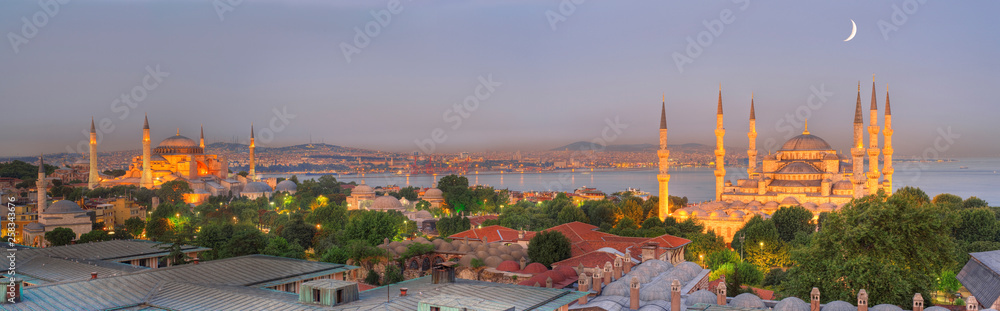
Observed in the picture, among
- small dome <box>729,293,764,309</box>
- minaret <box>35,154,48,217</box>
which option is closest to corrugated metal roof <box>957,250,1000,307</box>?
small dome <box>729,293,764,309</box>

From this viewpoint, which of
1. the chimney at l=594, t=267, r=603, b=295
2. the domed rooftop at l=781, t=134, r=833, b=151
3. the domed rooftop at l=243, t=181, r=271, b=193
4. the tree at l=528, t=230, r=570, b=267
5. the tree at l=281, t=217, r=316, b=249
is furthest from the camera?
the domed rooftop at l=243, t=181, r=271, b=193

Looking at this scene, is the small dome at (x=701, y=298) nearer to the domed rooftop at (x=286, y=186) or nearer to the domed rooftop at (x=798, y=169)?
the domed rooftop at (x=798, y=169)

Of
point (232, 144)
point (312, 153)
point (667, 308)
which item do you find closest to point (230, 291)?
point (667, 308)

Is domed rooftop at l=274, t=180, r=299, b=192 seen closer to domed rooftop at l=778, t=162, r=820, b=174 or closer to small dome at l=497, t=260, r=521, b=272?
domed rooftop at l=778, t=162, r=820, b=174

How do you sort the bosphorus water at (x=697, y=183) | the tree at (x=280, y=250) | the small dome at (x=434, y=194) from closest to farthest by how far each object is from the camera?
the tree at (x=280, y=250)
the small dome at (x=434, y=194)
the bosphorus water at (x=697, y=183)

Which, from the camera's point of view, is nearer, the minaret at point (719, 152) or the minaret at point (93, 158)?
the minaret at point (719, 152)

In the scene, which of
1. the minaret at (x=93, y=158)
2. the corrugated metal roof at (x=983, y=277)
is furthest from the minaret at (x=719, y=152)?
the minaret at (x=93, y=158)

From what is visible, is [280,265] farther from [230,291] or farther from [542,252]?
[542,252]
